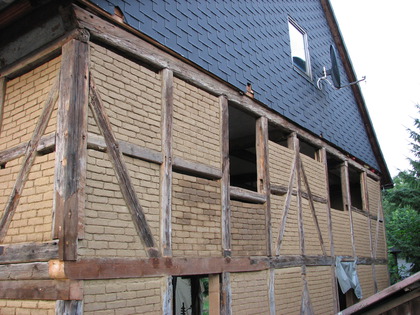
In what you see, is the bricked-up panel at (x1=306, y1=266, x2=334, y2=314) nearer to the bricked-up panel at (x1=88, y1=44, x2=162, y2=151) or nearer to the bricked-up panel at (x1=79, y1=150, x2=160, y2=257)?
the bricked-up panel at (x1=79, y1=150, x2=160, y2=257)

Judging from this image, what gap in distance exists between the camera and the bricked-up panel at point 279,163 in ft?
26.1

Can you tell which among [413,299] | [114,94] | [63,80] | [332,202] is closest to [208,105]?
[114,94]

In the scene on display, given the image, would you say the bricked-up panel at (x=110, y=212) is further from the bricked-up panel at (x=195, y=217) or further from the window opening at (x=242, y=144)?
the window opening at (x=242, y=144)

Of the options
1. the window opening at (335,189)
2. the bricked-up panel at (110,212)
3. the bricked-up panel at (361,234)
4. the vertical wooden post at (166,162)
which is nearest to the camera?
the bricked-up panel at (110,212)

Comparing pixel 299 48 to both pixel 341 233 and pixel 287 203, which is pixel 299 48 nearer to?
pixel 287 203

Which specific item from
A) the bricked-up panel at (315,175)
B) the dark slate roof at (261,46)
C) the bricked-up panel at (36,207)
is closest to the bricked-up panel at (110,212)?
the bricked-up panel at (36,207)

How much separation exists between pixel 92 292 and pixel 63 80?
7.49 ft

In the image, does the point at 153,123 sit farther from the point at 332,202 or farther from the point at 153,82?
the point at 332,202

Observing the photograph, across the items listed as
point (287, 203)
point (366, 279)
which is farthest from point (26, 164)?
point (366, 279)

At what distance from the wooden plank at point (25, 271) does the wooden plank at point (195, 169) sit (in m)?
2.07

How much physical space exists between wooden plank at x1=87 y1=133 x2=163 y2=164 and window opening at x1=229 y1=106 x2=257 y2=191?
104 inches

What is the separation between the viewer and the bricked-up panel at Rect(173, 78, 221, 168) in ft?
19.2

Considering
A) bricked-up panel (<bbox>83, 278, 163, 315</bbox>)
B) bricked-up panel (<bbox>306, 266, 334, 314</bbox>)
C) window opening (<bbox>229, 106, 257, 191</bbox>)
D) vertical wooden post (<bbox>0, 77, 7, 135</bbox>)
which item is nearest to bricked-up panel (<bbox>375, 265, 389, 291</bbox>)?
bricked-up panel (<bbox>306, 266, 334, 314</bbox>)

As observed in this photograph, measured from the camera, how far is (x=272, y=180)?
7859 millimetres
